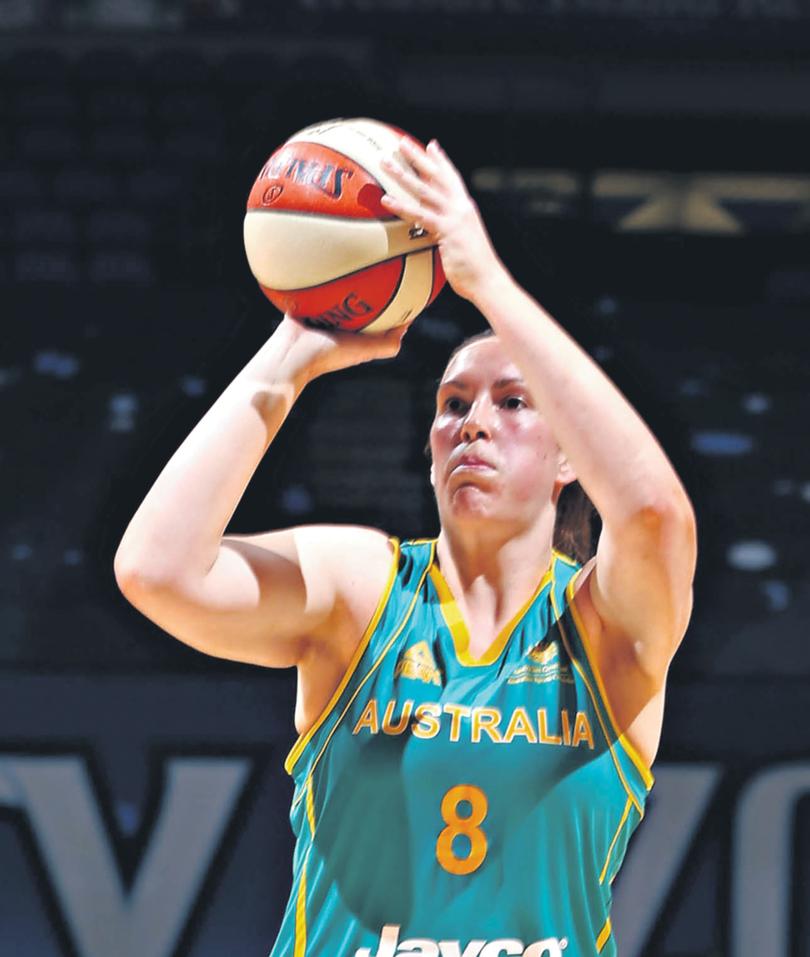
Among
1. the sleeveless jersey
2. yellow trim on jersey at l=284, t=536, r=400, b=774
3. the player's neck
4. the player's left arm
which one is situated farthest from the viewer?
the player's neck

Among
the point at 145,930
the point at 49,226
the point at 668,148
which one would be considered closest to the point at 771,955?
the point at 145,930

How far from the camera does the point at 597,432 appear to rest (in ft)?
5.56

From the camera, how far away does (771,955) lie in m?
4.15

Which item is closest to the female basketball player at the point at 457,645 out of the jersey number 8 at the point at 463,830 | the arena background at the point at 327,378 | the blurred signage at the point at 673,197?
the jersey number 8 at the point at 463,830

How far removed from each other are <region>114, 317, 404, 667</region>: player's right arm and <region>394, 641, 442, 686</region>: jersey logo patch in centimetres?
10

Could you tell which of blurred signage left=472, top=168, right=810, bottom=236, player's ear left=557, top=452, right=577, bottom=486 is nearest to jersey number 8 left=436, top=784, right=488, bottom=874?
player's ear left=557, top=452, right=577, bottom=486

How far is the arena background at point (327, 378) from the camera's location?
4.20 meters

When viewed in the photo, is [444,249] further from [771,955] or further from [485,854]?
[771,955]

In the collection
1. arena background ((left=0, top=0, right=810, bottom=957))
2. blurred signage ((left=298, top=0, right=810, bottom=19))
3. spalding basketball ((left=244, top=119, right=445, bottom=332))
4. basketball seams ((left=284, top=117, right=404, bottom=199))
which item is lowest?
arena background ((left=0, top=0, right=810, bottom=957))

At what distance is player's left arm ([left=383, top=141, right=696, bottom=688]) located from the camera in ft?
5.58

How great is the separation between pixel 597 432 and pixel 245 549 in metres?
0.55

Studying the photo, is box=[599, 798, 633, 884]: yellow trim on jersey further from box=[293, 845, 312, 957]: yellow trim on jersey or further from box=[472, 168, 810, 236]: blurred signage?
box=[472, 168, 810, 236]: blurred signage

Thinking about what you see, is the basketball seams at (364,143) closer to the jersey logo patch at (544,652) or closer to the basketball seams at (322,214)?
the basketball seams at (322,214)

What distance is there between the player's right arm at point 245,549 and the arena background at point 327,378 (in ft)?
7.74
